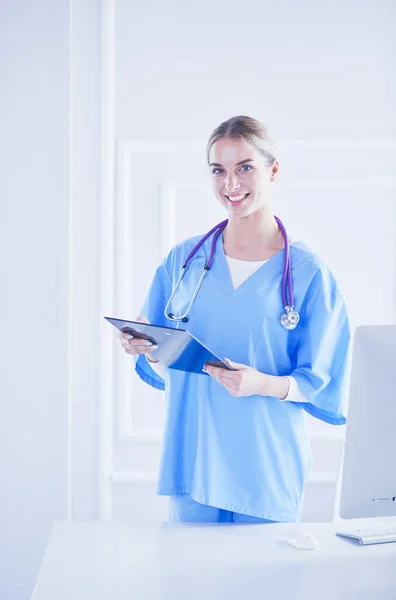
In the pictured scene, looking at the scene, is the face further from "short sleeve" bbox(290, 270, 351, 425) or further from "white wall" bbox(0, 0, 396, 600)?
"white wall" bbox(0, 0, 396, 600)

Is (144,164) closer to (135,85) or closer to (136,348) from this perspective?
(135,85)

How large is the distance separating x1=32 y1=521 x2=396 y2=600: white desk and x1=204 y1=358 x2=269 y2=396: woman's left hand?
0.28 metres

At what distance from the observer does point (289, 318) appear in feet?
4.83

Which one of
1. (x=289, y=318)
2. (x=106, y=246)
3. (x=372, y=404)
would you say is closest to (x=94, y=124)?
(x=106, y=246)

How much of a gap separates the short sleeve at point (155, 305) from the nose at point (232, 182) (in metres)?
0.28

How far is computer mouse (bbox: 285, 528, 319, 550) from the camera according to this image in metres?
1.16

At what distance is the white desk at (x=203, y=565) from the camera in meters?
0.97

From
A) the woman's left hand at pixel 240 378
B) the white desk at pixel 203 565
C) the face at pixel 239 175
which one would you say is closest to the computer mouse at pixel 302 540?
the white desk at pixel 203 565

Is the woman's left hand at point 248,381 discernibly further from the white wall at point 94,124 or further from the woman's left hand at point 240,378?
the white wall at point 94,124

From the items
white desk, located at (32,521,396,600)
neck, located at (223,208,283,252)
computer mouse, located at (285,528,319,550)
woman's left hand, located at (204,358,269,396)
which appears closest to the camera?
white desk, located at (32,521,396,600)

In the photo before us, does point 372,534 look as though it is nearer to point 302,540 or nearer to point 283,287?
point 302,540

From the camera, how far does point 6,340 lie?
216cm

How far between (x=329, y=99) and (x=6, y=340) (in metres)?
1.33

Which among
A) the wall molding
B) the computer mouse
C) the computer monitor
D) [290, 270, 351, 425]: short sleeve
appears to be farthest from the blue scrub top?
the wall molding
